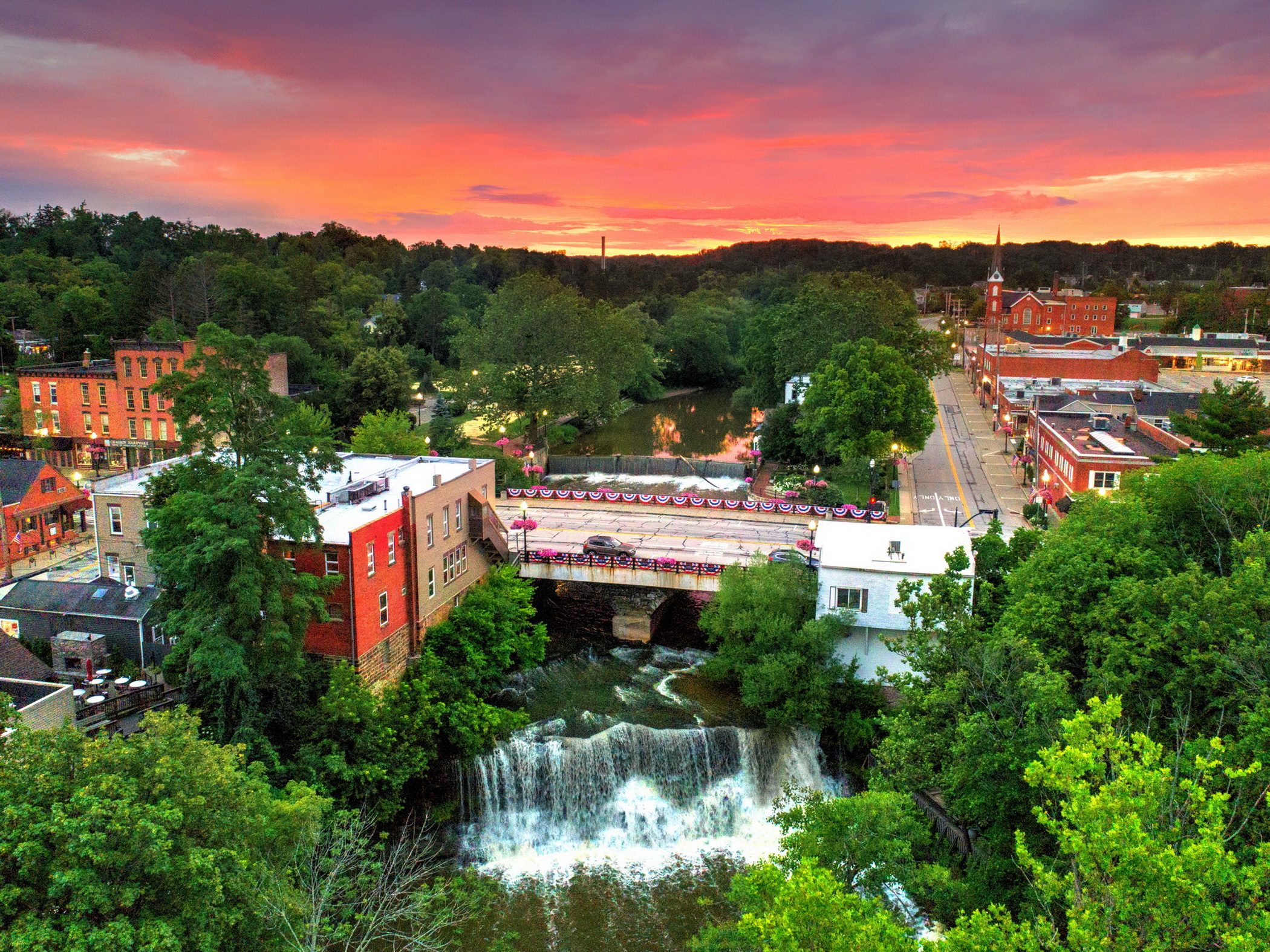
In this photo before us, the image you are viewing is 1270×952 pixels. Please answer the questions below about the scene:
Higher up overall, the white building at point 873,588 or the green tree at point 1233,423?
the green tree at point 1233,423

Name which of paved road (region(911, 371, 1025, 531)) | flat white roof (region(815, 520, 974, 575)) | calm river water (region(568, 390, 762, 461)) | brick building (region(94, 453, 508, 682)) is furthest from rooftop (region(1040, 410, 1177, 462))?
brick building (region(94, 453, 508, 682))

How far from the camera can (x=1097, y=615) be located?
2552 centimetres

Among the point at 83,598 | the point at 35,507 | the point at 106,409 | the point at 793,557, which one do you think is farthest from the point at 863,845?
the point at 106,409

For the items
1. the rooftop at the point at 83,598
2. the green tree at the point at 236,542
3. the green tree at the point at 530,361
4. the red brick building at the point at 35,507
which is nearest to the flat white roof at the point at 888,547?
the green tree at the point at 236,542

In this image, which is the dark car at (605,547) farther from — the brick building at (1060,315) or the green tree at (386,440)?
the brick building at (1060,315)

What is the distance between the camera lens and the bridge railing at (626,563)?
44344 mm

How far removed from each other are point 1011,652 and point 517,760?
17396 millimetres

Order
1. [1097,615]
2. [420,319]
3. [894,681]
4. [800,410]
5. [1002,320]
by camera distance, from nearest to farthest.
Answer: [1097,615]
[894,681]
[800,410]
[420,319]
[1002,320]

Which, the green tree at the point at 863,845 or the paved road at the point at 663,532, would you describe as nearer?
the green tree at the point at 863,845

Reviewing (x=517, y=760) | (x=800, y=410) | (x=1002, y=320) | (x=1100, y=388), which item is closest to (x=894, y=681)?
(x=517, y=760)

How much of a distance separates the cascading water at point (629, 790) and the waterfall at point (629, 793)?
0.11ft

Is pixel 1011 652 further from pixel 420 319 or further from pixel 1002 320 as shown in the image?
pixel 1002 320

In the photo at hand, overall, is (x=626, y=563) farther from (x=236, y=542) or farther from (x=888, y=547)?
(x=236, y=542)

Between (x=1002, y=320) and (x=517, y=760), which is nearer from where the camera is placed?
(x=517, y=760)
